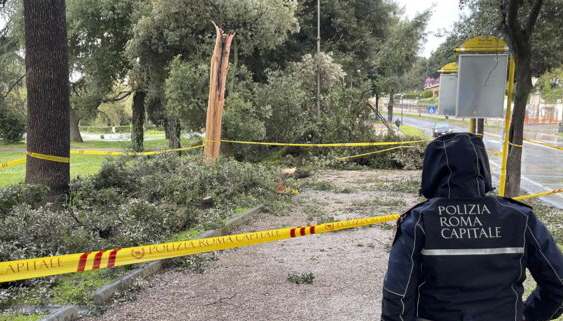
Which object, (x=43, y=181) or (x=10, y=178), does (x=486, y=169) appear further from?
(x=10, y=178)

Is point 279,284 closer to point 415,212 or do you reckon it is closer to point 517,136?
point 415,212

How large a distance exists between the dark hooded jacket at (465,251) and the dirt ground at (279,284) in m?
2.46

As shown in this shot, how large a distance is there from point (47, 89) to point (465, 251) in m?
6.64

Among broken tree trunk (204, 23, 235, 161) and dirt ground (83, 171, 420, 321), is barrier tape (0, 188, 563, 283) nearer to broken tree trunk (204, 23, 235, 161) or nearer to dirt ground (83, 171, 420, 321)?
dirt ground (83, 171, 420, 321)

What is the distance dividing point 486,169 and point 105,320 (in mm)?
3552

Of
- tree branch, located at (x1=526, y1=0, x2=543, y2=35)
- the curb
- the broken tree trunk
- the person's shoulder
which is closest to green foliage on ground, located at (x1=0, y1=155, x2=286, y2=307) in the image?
the curb

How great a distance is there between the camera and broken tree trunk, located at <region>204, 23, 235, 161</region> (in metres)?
12.2

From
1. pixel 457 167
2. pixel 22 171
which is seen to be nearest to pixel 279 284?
pixel 457 167

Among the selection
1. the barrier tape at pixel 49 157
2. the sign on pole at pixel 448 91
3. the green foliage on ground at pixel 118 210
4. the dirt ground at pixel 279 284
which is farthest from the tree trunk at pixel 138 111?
the sign on pole at pixel 448 91

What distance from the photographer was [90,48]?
24.4m

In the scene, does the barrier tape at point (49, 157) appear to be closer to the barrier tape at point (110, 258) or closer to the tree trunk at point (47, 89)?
the tree trunk at point (47, 89)

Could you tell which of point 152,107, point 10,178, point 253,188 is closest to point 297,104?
point 253,188

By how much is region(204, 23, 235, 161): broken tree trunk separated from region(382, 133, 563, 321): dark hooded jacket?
393 inches

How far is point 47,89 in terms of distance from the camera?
706cm
